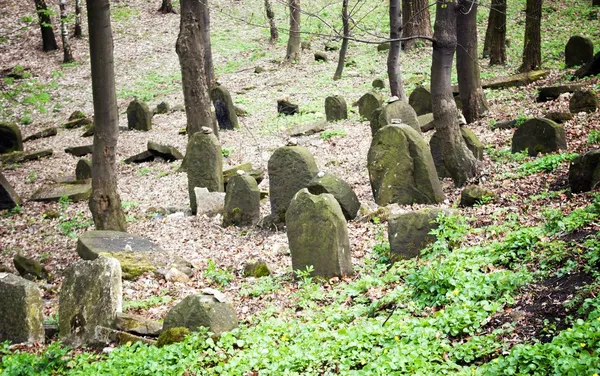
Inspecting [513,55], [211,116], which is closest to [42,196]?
[211,116]

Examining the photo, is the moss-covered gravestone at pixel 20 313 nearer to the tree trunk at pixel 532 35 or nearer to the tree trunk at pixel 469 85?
the tree trunk at pixel 469 85

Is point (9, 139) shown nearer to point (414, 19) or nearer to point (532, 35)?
point (532, 35)

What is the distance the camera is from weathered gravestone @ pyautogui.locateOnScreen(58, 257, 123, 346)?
25.3 ft

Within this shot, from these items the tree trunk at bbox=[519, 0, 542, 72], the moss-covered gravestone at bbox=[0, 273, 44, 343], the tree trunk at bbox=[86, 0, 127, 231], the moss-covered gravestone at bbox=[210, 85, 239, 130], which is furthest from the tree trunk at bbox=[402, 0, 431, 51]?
the moss-covered gravestone at bbox=[0, 273, 44, 343]

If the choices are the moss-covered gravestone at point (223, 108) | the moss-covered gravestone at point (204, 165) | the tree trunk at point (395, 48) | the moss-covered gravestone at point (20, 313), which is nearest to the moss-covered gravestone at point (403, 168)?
the moss-covered gravestone at point (204, 165)

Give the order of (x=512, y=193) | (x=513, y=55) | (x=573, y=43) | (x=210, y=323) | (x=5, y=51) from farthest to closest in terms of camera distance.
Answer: (x=5, y=51) → (x=513, y=55) → (x=573, y=43) → (x=512, y=193) → (x=210, y=323)

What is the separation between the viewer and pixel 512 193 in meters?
10.3

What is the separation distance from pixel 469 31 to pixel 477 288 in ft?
39.1

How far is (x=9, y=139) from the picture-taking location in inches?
774

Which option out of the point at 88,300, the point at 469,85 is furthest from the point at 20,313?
the point at 469,85

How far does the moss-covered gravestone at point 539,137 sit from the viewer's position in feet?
39.7

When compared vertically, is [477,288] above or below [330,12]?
below

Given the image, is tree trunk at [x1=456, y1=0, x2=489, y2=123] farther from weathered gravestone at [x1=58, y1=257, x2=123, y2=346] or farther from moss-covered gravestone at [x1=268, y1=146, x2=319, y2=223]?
weathered gravestone at [x1=58, y1=257, x2=123, y2=346]

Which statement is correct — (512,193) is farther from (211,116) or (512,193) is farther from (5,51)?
(5,51)
